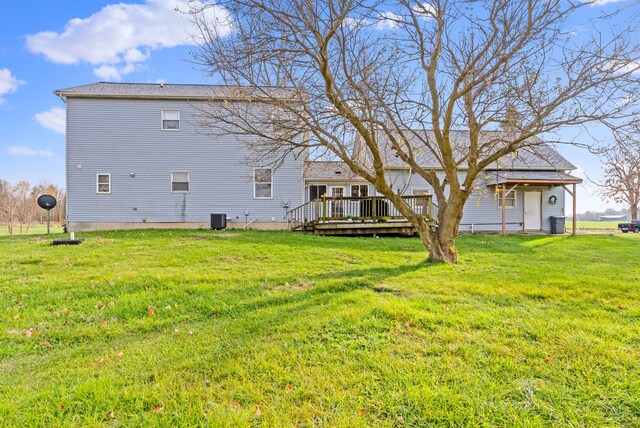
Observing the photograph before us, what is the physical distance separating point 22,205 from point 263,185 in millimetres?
32022

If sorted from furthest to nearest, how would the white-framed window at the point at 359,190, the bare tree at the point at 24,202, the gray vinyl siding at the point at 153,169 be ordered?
the bare tree at the point at 24,202 → the white-framed window at the point at 359,190 → the gray vinyl siding at the point at 153,169

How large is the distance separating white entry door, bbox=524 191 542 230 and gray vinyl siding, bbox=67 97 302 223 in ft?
38.6

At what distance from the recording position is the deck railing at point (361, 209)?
12.3 m

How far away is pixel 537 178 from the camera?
15.6 metres

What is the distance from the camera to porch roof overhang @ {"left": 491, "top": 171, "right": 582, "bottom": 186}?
48.7 feet

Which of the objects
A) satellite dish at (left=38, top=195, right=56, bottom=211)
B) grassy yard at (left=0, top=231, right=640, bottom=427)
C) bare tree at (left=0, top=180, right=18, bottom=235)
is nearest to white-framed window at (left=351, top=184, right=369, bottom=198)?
grassy yard at (left=0, top=231, right=640, bottom=427)

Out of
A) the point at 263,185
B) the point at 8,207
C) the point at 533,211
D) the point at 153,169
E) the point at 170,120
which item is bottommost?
the point at 533,211

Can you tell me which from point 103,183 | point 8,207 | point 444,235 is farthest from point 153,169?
point 8,207

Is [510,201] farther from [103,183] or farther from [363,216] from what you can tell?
[103,183]

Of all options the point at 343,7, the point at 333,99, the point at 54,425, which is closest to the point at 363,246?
the point at 333,99

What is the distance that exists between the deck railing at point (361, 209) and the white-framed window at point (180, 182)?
5955mm

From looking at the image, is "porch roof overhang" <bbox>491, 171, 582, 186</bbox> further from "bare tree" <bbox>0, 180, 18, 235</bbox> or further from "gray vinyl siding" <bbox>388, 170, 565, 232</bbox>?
"bare tree" <bbox>0, 180, 18, 235</bbox>

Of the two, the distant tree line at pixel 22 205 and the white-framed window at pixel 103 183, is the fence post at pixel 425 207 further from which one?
the distant tree line at pixel 22 205

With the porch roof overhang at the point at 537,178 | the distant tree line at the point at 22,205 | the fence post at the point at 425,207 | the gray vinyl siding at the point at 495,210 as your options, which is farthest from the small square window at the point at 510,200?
the distant tree line at the point at 22,205
